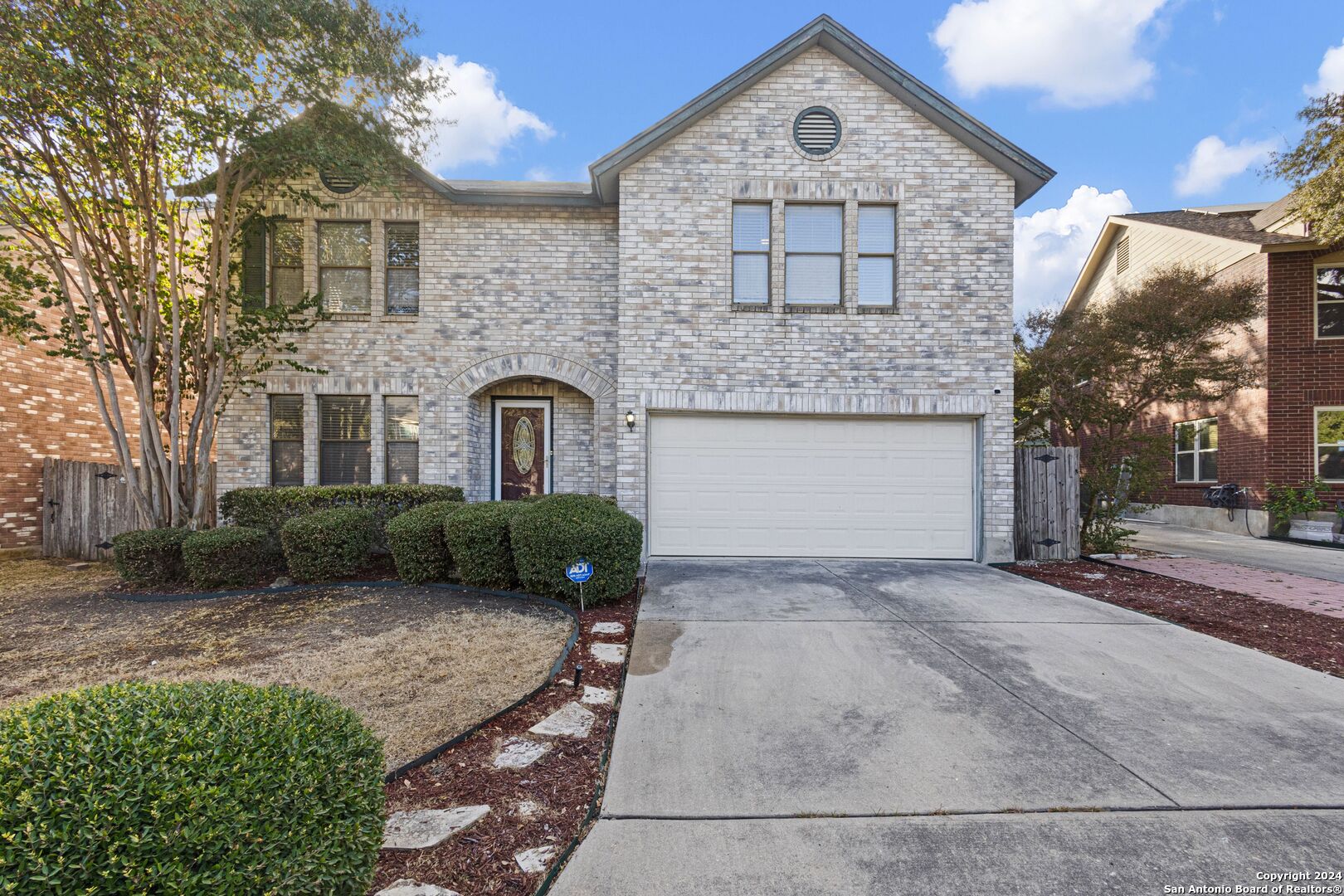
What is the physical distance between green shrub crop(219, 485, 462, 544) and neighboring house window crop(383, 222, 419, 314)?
288 cm

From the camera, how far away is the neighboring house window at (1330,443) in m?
11.6

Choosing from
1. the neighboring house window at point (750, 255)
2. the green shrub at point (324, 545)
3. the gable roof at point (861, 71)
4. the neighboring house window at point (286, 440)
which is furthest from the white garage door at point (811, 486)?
the neighboring house window at point (286, 440)

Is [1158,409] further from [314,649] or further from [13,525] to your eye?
[13,525]

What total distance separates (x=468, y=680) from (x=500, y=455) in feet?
18.4

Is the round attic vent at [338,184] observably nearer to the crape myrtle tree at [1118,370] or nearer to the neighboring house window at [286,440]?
Result: the neighboring house window at [286,440]

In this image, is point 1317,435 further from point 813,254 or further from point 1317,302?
point 813,254

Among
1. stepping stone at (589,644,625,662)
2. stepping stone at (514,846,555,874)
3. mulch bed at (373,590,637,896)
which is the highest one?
stepping stone at (589,644,625,662)

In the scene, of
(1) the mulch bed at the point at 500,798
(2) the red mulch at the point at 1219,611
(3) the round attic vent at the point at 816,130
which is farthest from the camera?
(3) the round attic vent at the point at 816,130

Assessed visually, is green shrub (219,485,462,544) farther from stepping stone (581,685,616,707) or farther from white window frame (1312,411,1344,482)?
white window frame (1312,411,1344,482)

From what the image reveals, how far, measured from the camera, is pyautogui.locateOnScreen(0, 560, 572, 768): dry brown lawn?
148 inches

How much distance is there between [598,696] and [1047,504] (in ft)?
25.3

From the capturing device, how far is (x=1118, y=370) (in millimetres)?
9656

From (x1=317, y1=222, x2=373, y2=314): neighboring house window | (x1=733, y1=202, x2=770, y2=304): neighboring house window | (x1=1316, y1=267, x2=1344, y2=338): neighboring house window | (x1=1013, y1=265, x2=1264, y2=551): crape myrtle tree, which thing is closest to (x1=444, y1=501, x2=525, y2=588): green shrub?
(x1=733, y1=202, x2=770, y2=304): neighboring house window

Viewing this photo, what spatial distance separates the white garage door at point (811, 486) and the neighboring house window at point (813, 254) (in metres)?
1.78
